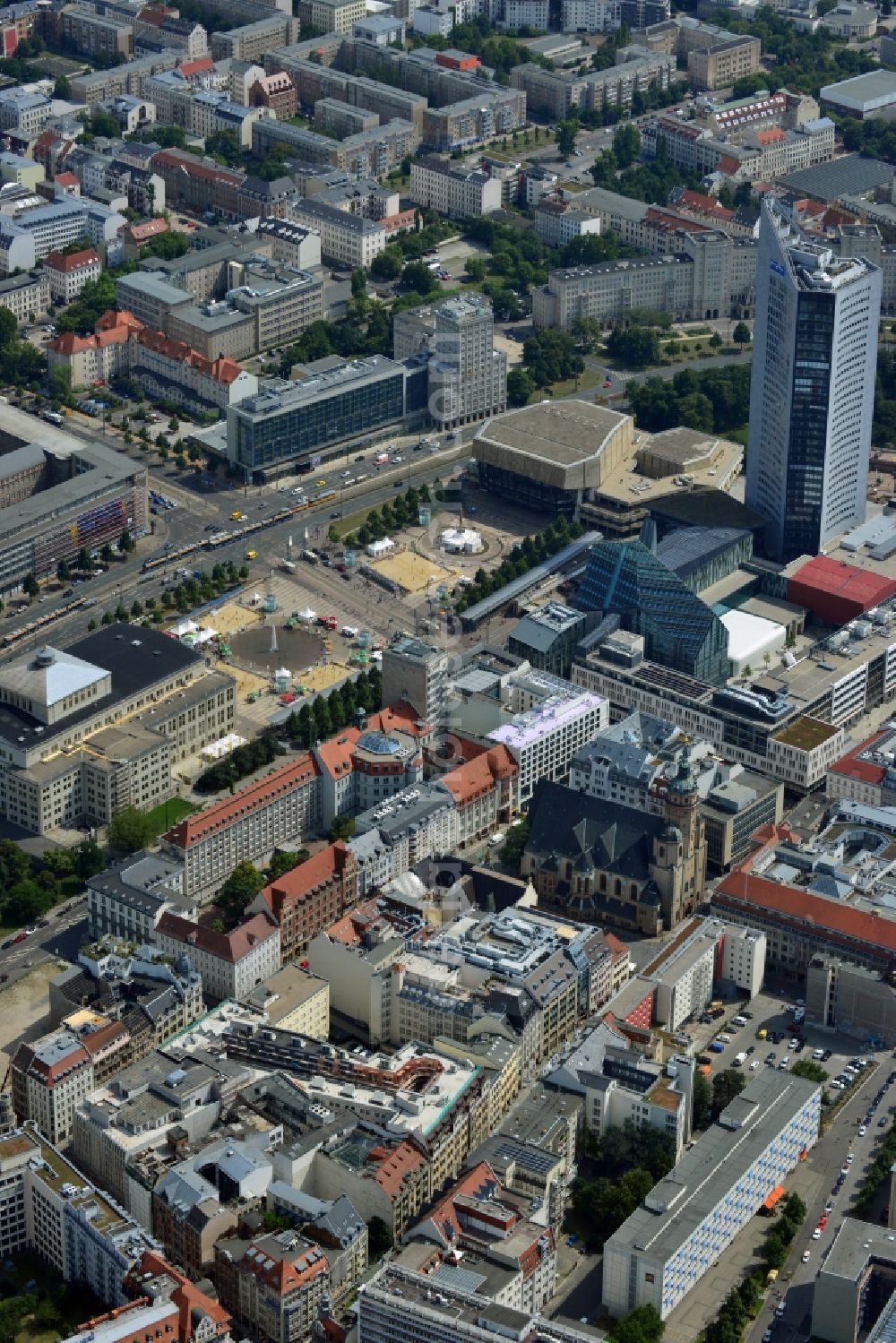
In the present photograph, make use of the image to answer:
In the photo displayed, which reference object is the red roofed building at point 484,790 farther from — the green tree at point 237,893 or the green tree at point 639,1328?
the green tree at point 639,1328

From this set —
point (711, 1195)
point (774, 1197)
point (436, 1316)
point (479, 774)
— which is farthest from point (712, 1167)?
point (479, 774)

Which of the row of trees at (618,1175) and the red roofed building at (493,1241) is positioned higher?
the red roofed building at (493,1241)

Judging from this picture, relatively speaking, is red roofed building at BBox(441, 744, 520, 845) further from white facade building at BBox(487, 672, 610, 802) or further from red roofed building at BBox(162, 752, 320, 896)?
red roofed building at BBox(162, 752, 320, 896)

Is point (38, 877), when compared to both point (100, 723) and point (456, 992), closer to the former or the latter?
point (100, 723)

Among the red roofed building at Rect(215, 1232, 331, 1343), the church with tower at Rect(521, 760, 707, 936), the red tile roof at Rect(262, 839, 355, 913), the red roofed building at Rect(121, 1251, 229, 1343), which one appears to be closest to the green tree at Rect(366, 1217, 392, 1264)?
the red roofed building at Rect(215, 1232, 331, 1343)

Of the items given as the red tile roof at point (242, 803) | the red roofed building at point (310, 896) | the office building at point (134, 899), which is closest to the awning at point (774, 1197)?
the red roofed building at point (310, 896)
